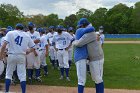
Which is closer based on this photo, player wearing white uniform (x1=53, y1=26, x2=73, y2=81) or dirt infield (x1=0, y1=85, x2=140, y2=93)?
dirt infield (x1=0, y1=85, x2=140, y2=93)

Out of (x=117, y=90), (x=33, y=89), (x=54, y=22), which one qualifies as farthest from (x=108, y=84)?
(x=54, y=22)

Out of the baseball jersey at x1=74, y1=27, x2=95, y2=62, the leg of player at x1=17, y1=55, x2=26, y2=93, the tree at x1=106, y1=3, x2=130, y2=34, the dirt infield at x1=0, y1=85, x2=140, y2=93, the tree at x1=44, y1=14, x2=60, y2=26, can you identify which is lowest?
the dirt infield at x1=0, y1=85, x2=140, y2=93

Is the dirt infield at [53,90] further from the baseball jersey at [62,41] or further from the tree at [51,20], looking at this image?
the tree at [51,20]

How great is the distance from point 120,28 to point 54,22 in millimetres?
34861

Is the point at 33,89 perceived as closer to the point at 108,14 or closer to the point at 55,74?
the point at 55,74

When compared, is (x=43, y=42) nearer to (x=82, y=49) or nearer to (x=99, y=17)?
(x=82, y=49)

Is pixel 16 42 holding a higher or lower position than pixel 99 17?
lower

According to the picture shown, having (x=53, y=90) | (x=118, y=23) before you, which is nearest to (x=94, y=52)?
(x=53, y=90)

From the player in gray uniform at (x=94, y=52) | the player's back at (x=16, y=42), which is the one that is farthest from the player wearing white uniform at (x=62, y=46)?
the player in gray uniform at (x=94, y=52)

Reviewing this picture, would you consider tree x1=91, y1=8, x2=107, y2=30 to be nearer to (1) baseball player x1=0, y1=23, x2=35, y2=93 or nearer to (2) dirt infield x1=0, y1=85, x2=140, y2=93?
(2) dirt infield x1=0, y1=85, x2=140, y2=93

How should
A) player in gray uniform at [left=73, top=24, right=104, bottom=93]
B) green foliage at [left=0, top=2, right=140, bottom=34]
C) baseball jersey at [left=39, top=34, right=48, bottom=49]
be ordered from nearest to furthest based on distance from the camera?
player in gray uniform at [left=73, top=24, right=104, bottom=93] < baseball jersey at [left=39, top=34, right=48, bottom=49] < green foliage at [left=0, top=2, right=140, bottom=34]

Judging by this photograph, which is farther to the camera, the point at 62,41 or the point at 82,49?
the point at 62,41

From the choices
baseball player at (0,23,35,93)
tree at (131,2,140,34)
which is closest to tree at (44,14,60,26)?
tree at (131,2,140,34)

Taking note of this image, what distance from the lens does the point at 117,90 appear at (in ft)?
36.2
